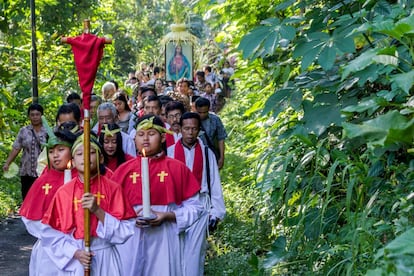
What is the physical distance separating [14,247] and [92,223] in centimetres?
600

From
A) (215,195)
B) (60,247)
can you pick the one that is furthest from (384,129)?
(215,195)

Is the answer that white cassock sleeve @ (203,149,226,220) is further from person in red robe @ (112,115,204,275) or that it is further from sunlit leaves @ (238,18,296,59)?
sunlit leaves @ (238,18,296,59)

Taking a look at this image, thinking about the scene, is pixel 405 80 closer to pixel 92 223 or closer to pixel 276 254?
pixel 276 254

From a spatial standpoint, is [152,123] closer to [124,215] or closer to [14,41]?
[124,215]

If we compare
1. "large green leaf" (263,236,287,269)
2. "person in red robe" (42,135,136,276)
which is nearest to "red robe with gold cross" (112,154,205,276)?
"person in red robe" (42,135,136,276)

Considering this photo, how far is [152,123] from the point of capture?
7.34 meters

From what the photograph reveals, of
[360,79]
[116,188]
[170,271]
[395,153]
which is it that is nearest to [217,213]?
[170,271]

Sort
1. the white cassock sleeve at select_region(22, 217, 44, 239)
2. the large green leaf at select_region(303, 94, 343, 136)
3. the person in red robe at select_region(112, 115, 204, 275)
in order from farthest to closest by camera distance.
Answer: the person in red robe at select_region(112, 115, 204, 275) → the white cassock sleeve at select_region(22, 217, 44, 239) → the large green leaf at select_region(303, 94, 343, 136)

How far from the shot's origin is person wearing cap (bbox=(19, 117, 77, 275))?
22.4 feet

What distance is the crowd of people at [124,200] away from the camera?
249 inches

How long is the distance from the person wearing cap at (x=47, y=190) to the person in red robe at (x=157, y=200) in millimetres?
512

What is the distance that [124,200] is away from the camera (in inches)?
255

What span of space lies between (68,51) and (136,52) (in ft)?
74.3

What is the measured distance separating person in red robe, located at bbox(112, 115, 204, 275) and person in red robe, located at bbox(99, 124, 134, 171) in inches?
32.8
